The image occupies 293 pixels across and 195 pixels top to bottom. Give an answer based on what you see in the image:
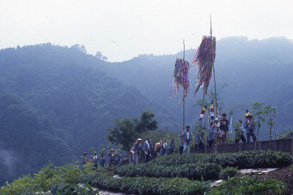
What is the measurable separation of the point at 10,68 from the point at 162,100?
2626 inches

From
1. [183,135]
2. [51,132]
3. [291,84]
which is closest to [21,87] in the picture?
[51,132]

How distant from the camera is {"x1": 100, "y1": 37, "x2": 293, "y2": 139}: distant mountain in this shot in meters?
106

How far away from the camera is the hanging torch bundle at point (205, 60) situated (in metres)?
20.0

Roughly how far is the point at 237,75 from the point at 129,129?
96206 mm

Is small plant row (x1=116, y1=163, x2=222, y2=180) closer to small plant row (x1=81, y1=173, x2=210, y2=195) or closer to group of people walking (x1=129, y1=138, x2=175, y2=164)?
small plant row (x1=81, y1=173, x2=210, y2=195)

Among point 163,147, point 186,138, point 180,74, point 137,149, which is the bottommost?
point 137,149

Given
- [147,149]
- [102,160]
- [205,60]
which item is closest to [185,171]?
[147,149]

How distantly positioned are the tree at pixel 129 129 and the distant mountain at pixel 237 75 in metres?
44.7

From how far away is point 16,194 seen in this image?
1494 centimetres

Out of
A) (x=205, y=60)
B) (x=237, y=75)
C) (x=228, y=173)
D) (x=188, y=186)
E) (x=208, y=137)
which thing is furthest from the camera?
(x=237, y=75)

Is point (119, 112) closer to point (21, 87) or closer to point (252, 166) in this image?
point (21, 87)

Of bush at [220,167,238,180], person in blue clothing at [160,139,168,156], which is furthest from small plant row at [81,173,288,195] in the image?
person in blue clothing at [160,139,168,156]

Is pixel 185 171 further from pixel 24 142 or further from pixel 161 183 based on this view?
pixel 24 142

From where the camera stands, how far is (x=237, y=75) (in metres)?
136
